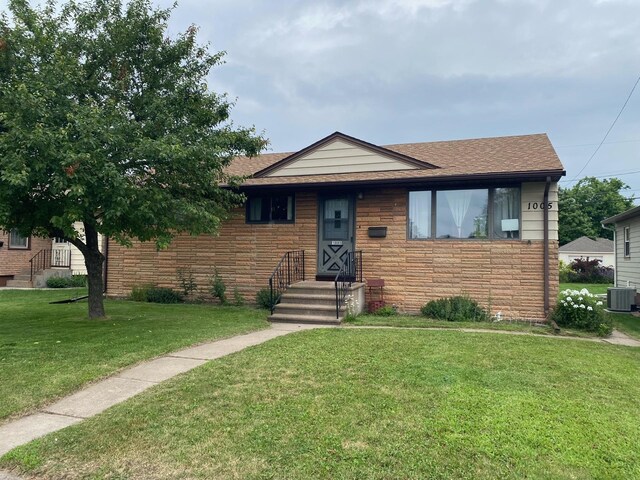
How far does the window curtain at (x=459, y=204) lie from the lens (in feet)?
32.7

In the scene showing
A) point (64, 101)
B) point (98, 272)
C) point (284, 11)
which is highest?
point (284, 11)

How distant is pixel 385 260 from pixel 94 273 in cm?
634

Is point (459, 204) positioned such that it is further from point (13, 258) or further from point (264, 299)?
point (13, 258)

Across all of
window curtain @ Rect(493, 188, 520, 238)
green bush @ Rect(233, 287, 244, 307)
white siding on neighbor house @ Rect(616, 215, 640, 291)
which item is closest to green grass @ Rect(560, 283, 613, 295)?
white siding on neighbor house @ Rect(616, 215, 640, 291)

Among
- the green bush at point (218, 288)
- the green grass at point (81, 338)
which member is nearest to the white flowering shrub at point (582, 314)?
the green grass at point (81, 338)

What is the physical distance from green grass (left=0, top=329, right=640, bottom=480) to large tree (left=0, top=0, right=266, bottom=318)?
339cm

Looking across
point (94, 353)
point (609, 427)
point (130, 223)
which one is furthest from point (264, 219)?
point (609, 427)

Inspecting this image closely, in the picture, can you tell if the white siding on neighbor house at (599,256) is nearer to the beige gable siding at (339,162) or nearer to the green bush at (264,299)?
the beige gable siding at (339,162)

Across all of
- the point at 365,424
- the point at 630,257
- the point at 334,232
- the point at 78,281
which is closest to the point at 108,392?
the point at 365,424

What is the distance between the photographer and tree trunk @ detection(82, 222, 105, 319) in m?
8.80

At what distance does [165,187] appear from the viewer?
834cm

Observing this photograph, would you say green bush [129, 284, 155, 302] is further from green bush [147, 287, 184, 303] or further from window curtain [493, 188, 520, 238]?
window curtain [493, 188, 520, 238]

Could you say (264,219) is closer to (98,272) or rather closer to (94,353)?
(98,272)

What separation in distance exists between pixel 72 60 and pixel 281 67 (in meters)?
11.7
